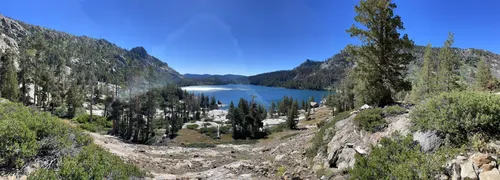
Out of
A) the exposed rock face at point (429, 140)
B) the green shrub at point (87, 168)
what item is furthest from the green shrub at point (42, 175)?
the exposed rock face at point (429, 140)

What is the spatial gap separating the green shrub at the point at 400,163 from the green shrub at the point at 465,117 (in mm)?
961

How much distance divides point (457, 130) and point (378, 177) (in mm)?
2866

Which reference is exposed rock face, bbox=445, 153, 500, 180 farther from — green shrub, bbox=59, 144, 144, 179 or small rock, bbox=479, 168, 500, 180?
green shrub, bbox=59, 144, 144, 179

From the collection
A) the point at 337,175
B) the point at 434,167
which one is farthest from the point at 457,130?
the point at 337,175

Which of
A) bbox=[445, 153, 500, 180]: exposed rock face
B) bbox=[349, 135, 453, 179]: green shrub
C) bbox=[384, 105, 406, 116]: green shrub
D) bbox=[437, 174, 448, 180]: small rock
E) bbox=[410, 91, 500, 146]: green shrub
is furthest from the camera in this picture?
bbox=[384, 105, 406, 116]: green shrub

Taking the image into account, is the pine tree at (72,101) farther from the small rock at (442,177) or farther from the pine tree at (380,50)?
the small rock at (442,177)

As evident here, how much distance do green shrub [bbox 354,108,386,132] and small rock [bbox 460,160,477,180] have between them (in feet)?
19.8

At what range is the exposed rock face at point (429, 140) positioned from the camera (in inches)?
318

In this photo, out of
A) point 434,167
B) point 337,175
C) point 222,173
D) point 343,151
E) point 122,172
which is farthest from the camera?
point 222,173

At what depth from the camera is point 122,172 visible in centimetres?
888

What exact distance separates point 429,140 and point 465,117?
1258 mm

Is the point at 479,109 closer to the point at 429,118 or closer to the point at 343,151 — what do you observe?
the point at 429,118

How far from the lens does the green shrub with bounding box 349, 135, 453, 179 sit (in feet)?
22.0

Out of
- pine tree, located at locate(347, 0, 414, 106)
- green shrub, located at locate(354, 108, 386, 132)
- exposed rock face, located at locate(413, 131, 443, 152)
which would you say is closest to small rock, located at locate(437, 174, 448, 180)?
exposed rock face, located at locate(413, 131, 443, 152)
